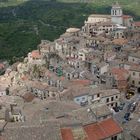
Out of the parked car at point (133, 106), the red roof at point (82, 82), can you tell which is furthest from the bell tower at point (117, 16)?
the parked car at point (133, 106)

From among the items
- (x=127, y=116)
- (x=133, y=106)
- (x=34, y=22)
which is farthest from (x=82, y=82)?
(x=34, y=22)

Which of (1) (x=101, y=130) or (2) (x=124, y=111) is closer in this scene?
(1) (x=101, y=130)

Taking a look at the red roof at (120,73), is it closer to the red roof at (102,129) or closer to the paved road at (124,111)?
the paved road at (124,111)

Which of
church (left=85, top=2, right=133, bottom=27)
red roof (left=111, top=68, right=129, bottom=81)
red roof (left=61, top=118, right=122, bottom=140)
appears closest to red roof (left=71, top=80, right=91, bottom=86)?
red roof (left=111, top=68, right=129, bottom=81)

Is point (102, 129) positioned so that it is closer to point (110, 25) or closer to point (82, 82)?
point (82, 82)

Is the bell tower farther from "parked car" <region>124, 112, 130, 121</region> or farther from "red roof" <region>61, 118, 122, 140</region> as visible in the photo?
"red roof" <region>61, 118, 122, 140</region>

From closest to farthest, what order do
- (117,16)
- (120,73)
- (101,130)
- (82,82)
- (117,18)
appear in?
(101,130), (82,82), (120,73), (117,16), (117,18)
